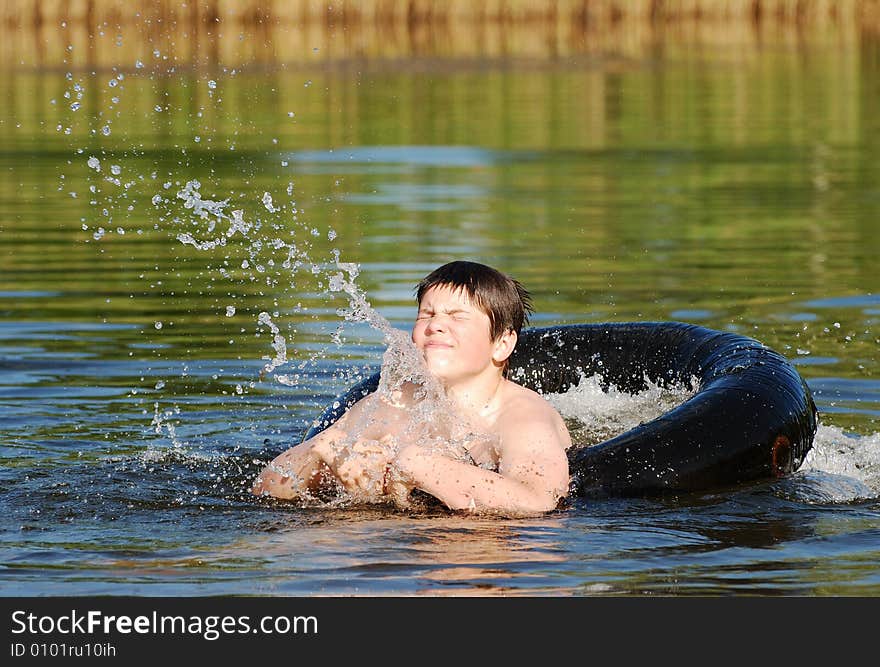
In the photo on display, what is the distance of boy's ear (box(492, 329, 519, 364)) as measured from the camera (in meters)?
6.89

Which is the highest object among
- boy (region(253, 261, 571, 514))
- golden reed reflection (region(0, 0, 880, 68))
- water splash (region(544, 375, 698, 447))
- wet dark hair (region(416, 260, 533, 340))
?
golden reed reflection (region(0, 0, 880, 68))

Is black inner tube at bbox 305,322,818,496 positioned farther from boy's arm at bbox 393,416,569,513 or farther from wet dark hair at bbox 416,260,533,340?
wet dark hair at bbox 416,260,533,340

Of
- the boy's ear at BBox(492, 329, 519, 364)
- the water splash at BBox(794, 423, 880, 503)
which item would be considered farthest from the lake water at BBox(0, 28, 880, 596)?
the boy's ear at BBox(492, 329, 519, 364)

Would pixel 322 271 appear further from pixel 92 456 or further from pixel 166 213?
pixel 92 456

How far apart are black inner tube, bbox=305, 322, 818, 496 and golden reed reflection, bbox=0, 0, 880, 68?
91.1ft

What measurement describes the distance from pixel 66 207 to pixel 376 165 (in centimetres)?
483

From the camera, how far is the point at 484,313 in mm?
6793

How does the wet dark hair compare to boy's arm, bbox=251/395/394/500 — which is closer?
the wet dark hair

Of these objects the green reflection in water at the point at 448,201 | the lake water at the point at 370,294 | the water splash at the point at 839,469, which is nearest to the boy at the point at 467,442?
the lake water at the point at 370,294

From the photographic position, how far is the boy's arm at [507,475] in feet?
21.5

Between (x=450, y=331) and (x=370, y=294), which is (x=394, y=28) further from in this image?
(x=450, y=331)

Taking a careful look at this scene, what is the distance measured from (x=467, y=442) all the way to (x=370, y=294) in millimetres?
5172

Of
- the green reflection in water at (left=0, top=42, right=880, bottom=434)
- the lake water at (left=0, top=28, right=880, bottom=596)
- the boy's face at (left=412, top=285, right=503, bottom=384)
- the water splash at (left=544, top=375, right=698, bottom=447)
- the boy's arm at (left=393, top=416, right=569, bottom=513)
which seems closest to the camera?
the lake water at (left=0, top=28, right=880, bottom=596)

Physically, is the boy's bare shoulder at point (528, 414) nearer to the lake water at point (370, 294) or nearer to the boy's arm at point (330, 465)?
the lake water at point (370, 294)
